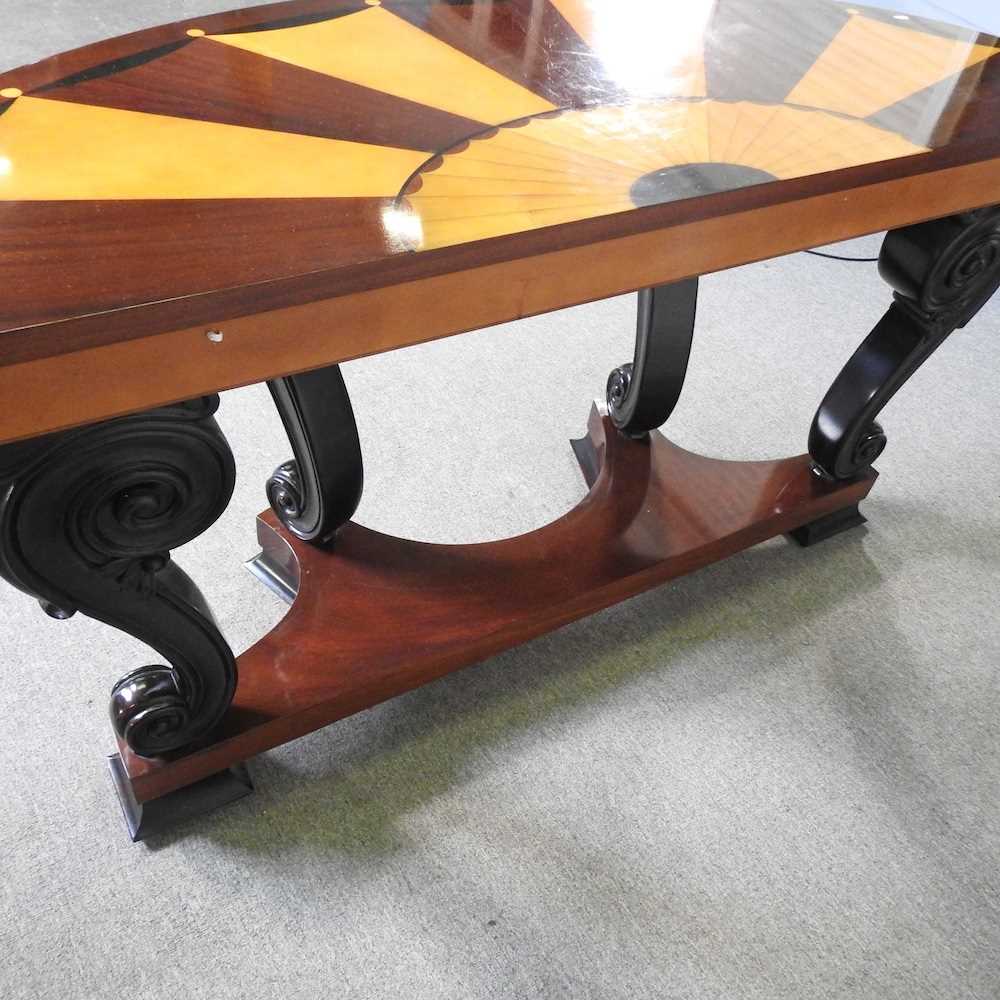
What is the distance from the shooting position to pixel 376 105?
111 cm

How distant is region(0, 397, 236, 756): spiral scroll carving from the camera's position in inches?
35.5

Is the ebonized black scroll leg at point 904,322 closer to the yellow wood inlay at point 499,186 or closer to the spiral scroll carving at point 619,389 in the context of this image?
the spiral scroll carving at point 619,389

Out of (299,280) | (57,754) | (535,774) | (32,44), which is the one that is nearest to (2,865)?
(57,754)

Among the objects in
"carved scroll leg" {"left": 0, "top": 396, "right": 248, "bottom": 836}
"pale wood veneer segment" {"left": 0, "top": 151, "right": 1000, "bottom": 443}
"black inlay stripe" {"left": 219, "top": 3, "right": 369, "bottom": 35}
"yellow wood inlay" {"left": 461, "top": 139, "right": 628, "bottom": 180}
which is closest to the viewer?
"pale wood veneer segment" {"left": 0, "top": 151, "right": 1000, "bottom": 443}

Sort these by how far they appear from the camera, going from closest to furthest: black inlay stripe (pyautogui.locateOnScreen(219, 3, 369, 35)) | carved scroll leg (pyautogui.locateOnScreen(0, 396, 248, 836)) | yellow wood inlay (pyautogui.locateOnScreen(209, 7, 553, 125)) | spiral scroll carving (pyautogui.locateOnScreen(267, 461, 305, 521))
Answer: carved scroll leg (pyautogui.locateOnScreen(0, 396, 248, 836))
yellow wood inlay (pyautogui.locateOnScreen(209, 7, 553, 125))
black inlay stripe (pyautogui.locateOnScreen(219, 3, 369, 35))
spiral scroll carving (pyautogui.locateOnScreen(267, 461, 305, 521))

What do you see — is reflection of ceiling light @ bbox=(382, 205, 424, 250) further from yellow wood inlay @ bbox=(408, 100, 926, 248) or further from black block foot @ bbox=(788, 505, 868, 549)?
black block foot @ bbox=(788, 505, 868, 549)

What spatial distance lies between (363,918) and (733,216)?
83cm

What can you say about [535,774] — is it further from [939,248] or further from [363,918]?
[939,248]

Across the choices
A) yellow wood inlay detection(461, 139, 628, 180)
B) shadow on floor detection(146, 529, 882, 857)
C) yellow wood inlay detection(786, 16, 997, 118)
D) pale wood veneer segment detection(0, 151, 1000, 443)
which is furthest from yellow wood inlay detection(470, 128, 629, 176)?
shadow on floor detection(146, 529, 882, 857)

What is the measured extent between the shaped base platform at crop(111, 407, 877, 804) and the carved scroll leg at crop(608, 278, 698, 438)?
0.16 ft

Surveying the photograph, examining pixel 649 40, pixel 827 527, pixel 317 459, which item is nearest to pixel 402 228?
pixel 317 459

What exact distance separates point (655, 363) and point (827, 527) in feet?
1.29

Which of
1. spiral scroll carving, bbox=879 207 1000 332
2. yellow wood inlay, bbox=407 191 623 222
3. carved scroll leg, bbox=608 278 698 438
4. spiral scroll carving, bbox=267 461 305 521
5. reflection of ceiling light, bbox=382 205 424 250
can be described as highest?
yellow wood inlay, bbox=407 191 623 222

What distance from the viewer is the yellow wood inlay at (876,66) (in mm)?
1217
